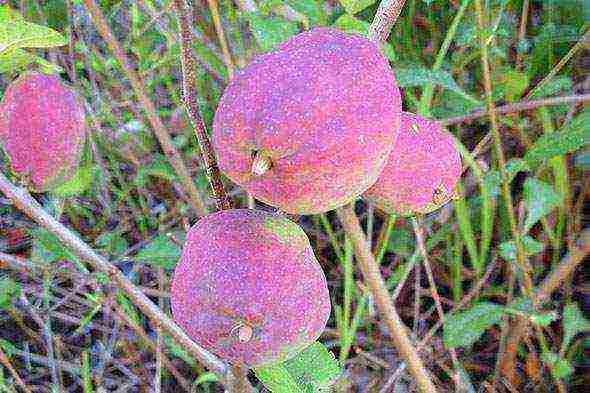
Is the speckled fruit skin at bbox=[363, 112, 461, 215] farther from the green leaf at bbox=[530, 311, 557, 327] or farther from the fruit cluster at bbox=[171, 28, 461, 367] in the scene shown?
the green leaf at bbox=[530, 311, 557, 327]

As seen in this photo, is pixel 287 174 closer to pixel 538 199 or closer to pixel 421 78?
pixel 421 78

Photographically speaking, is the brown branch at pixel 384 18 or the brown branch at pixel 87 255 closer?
the brown branch at pixel 384 18

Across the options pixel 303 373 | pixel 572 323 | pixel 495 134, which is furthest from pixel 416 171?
pixel 572 323

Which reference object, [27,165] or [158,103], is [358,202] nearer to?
[158,103]

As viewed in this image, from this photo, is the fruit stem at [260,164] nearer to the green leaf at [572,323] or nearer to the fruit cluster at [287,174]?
the fruit cluster at [287,174]

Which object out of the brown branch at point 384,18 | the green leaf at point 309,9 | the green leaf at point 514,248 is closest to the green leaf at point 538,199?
the green leaf at point 514,248
